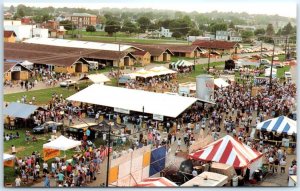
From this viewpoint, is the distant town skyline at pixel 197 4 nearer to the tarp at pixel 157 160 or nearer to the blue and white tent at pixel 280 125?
the blue and white tent at pixel 280 125

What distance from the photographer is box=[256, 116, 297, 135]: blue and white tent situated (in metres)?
9.85

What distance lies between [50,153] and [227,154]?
2.99 m

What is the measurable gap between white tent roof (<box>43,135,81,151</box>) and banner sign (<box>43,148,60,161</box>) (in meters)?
0.07

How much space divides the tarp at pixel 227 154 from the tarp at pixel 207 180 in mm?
643

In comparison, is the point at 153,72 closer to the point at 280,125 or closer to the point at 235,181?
the point at 280,125

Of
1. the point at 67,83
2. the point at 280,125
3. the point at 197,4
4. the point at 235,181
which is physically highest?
the point at 197,4

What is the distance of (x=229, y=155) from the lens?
Answer: 8367mm

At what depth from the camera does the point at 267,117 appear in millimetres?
11805

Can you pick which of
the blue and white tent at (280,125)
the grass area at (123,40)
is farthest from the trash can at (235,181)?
the grass area at (123,40)

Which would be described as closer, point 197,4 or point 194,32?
point 197,4

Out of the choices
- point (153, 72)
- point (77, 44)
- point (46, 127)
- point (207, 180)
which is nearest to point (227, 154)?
point (207, 180)

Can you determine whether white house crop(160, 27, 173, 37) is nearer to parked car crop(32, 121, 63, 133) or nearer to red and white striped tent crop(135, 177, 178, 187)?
parked car crop(32, 121, 63, 133)

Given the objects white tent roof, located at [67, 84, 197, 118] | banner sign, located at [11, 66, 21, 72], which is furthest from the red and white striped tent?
banner sign, located at [11, 66, 21, 72]

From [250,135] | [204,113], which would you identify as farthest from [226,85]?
[250,135]
